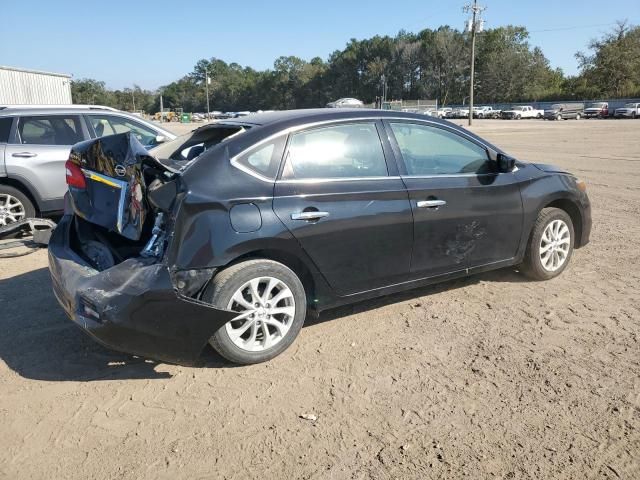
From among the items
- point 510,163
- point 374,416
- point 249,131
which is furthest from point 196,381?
point 510,163

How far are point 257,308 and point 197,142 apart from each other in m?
1.45

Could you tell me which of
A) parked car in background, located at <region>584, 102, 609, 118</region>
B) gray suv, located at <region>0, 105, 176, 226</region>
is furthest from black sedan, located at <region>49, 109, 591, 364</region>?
parked car in background, located at <region>584, 102, 609, 118</region>

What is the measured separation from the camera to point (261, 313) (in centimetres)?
343

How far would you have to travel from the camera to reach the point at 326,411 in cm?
296

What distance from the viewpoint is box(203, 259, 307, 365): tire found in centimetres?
327

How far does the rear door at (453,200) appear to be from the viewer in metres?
4.06

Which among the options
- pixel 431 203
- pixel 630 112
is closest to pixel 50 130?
pixel 431 203

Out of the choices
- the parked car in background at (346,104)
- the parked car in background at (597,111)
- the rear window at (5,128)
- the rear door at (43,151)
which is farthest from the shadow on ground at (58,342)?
the parked car in background at (597,111)

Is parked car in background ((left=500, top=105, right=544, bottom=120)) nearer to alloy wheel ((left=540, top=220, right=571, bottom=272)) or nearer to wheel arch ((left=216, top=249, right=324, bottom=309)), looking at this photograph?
alloy wheel ((left=540, top=220, right=571, bottom=272))

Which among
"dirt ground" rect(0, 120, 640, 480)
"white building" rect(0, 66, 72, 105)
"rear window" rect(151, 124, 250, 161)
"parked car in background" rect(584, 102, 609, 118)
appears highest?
"parked car in background" rect(584, 102, 609, 118)

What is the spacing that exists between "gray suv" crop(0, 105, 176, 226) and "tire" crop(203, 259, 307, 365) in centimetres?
387

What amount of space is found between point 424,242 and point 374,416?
161cm

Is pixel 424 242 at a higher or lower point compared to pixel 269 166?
lower

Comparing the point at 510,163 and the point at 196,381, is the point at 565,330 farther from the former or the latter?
the point at 196,381
